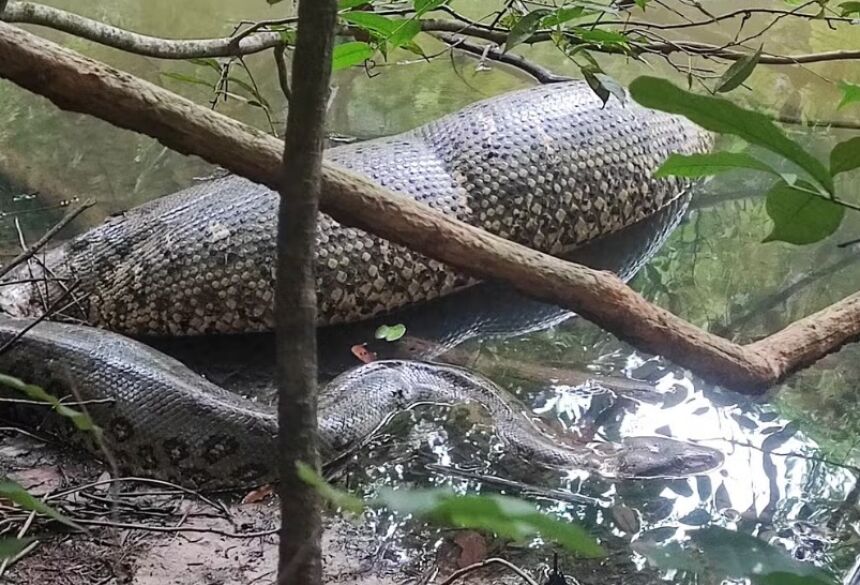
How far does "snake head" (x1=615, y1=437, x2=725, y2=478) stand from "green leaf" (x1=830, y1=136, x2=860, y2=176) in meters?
1.86

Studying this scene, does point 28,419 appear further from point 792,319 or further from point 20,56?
point 792,319

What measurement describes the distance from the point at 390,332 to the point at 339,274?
0.27 metres

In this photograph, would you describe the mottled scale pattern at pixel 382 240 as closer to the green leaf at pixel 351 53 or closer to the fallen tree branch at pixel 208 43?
the fallen tree branch at pixel 208 43

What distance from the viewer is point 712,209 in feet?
13.0

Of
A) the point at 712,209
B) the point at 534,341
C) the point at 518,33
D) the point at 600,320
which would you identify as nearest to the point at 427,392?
the point at 534,341

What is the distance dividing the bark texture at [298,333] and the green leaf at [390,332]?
2320 mm

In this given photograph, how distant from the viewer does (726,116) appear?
0.57 m

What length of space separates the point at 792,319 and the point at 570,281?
4.23 feet

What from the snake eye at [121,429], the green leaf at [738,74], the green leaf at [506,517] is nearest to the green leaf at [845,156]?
the green leaf at [506,517]

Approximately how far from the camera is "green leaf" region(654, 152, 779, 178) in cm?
60

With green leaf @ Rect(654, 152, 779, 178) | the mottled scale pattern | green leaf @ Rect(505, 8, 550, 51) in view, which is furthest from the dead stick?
green leaf @ Rect(654, 152, 779, 178)

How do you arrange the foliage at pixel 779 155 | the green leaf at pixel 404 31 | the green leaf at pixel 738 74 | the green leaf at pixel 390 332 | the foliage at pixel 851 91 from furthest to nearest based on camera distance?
the green leaf at pixel 390 332, the green leaf at pixel 404 31, the green leaf at pixel 738 74, the foliage at pixel 851 91, the foliage at pixel 779 155

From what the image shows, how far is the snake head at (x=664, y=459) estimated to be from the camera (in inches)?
93.5

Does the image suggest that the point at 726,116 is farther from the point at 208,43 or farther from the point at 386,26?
the point at 208,43
